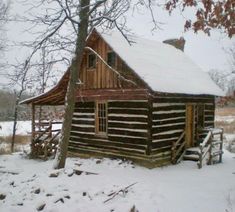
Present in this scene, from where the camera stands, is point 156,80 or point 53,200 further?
point 156,80

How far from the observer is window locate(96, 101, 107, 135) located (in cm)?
1614

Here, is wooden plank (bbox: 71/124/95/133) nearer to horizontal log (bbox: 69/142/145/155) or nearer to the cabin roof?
Result: horizontal log (bbox: 69/142/145/155)

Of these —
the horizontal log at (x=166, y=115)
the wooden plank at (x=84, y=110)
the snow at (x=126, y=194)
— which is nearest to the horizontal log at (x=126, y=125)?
the horizontal log at (x=166, y=115)

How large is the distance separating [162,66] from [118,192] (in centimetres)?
823

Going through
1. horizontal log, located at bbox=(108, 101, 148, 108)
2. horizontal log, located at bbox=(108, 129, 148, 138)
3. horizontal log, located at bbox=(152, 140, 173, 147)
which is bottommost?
horizontal log, located at bbox=(152, 140, 173, 147)

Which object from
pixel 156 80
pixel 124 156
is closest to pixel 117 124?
pixel 124 156

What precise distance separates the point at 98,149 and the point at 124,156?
1734 mm

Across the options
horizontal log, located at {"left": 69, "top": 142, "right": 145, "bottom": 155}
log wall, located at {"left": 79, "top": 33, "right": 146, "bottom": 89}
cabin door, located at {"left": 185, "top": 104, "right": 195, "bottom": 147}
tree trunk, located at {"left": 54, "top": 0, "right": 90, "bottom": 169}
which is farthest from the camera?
cabin door, located at {"left": 185, "top": 104, "right": 195, "bottom": 147}

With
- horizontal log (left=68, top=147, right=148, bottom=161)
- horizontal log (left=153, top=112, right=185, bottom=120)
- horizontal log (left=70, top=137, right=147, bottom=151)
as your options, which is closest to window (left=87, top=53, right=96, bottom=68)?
horizontal log (left=70, top=137, right=147, bottom=151)

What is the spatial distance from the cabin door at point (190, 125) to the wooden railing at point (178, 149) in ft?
1.92

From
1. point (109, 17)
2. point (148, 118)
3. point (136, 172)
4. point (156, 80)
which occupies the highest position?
point (109, 17)

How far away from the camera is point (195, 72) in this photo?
61.6 feet

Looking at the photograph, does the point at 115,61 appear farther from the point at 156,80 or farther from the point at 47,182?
the point at 47,182

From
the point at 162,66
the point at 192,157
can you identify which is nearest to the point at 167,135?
the point at 192,157
